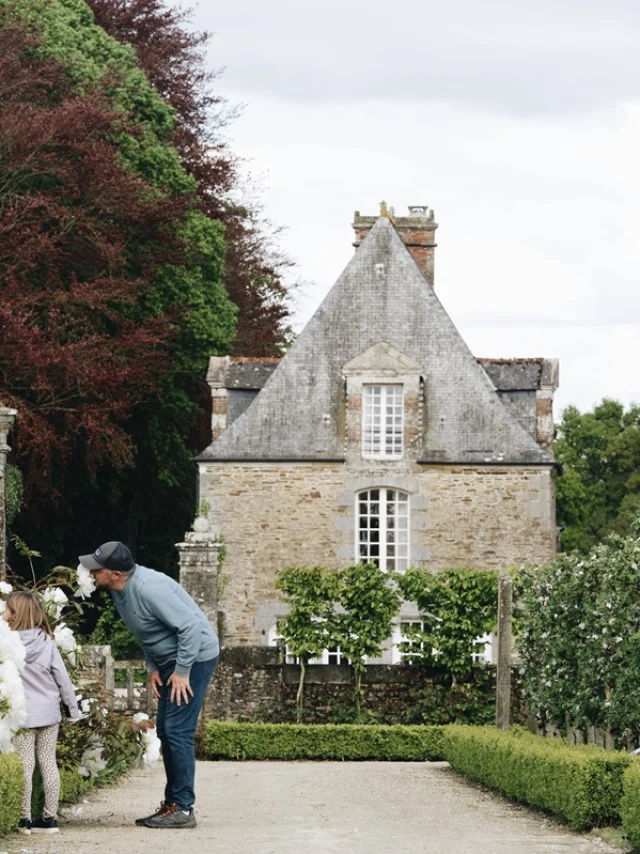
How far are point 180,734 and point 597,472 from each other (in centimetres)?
4616

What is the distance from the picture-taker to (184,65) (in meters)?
34.2

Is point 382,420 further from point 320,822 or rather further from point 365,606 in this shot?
point 320,822

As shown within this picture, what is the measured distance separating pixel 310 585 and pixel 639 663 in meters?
11.6

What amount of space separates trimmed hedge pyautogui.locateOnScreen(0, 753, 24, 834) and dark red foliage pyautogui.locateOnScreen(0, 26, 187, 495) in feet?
53.9

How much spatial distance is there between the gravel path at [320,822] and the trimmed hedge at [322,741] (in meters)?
4.55

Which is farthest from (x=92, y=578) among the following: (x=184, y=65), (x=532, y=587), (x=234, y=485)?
(x=184, y=65)

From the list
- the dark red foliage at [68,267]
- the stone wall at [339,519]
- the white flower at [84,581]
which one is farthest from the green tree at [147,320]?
the white flower at [84,581]

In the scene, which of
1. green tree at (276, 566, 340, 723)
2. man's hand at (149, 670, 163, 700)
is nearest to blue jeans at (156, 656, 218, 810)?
man's hand at (149, 670, 163, 700)

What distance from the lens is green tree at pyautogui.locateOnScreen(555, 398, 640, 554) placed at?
51.4 metres

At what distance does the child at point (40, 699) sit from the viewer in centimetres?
952

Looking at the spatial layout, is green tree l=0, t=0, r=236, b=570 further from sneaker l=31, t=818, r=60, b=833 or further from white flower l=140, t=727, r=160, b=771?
sneaker l=31, t=818, r=60, b=833

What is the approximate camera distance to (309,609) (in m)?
22.5

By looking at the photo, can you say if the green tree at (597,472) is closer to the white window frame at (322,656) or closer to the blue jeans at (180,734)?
the white window frame at (322,656)

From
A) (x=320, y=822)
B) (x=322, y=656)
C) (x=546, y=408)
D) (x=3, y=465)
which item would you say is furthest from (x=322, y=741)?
(x=546, y=408)
